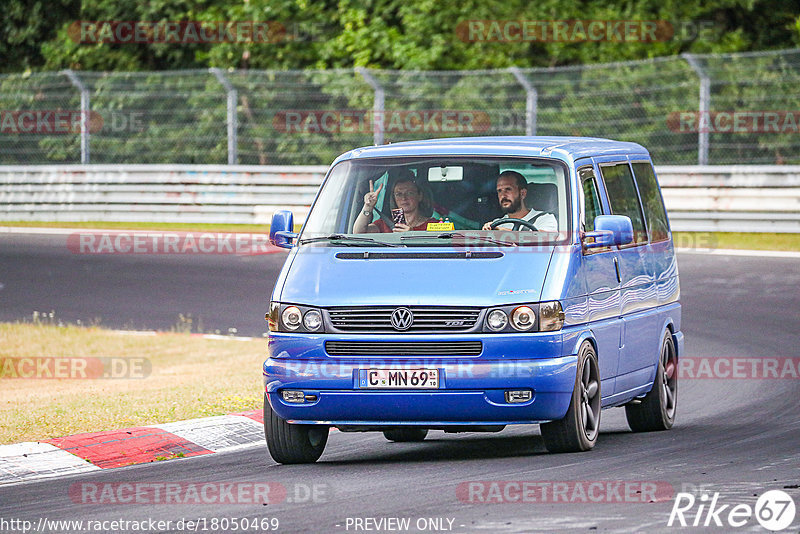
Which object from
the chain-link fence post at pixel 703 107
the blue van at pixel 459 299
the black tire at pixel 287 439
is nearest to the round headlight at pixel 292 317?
the blue van at pixel 459 299

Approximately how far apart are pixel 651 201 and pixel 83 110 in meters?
18.4

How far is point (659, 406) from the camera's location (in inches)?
428

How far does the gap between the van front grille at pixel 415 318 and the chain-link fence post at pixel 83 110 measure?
64.4 feet

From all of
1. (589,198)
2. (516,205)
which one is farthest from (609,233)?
(516,205)

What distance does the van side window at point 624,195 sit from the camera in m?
10.5

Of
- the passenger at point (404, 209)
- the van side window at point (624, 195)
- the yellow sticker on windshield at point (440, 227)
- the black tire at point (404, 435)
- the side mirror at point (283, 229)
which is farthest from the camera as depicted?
the black tire at point (404, 435)

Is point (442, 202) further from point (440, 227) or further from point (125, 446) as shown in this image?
point (125, 446)

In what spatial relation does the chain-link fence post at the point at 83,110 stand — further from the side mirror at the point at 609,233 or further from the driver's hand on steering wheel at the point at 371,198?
the side mirror at the point at 609,233

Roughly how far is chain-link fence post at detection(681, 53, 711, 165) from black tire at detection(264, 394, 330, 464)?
15.1 meters

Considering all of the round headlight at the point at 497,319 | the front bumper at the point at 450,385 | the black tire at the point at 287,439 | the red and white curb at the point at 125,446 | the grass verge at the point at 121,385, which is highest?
the round headlight at the point at 497,319

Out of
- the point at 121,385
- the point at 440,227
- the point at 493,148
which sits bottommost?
the point at 121,385

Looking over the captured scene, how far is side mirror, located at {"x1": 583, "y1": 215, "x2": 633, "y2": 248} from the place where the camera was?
9.52 m

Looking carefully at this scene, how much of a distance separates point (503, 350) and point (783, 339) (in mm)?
7325

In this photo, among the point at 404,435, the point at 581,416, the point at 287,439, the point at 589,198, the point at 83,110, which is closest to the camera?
the point at 581,416
